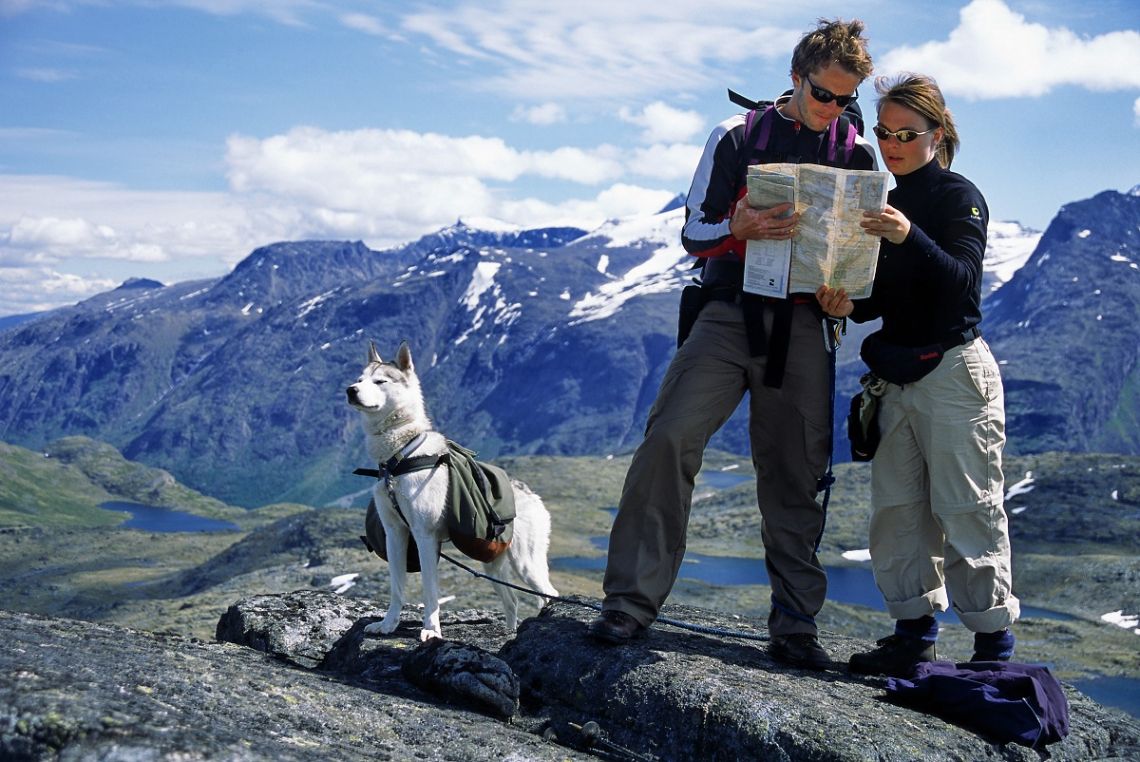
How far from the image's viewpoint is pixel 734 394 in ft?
32.4

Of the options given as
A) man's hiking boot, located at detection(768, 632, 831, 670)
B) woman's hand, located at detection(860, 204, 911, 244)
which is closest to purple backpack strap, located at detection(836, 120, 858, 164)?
woman's hand, located at detection(860, 204, 911, 244)

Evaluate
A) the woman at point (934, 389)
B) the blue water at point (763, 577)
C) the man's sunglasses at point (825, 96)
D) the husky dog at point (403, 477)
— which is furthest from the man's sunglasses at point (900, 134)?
the blue water at point (763, 577)

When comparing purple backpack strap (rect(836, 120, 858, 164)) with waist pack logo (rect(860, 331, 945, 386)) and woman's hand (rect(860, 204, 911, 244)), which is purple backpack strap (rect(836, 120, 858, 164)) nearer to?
woman's hand (rect(860, 204, 911, 244))

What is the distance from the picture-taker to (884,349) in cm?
949

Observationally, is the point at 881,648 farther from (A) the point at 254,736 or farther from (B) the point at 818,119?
(A) the point at 254,736

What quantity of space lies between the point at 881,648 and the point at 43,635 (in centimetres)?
817

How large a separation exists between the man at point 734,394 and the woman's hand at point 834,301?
12.7 inches

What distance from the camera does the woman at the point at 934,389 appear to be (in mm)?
9164

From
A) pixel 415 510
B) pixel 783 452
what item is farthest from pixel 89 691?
pixel 783 452

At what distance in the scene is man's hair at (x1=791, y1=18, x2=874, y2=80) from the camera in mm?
8938

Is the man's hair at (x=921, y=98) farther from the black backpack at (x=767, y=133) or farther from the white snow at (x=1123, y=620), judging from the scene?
the white snow at (x=1123, y=620)

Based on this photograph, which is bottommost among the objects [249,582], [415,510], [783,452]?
[249,582]

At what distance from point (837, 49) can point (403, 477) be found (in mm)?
6699

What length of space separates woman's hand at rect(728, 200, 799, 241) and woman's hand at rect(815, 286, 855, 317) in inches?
26.5
